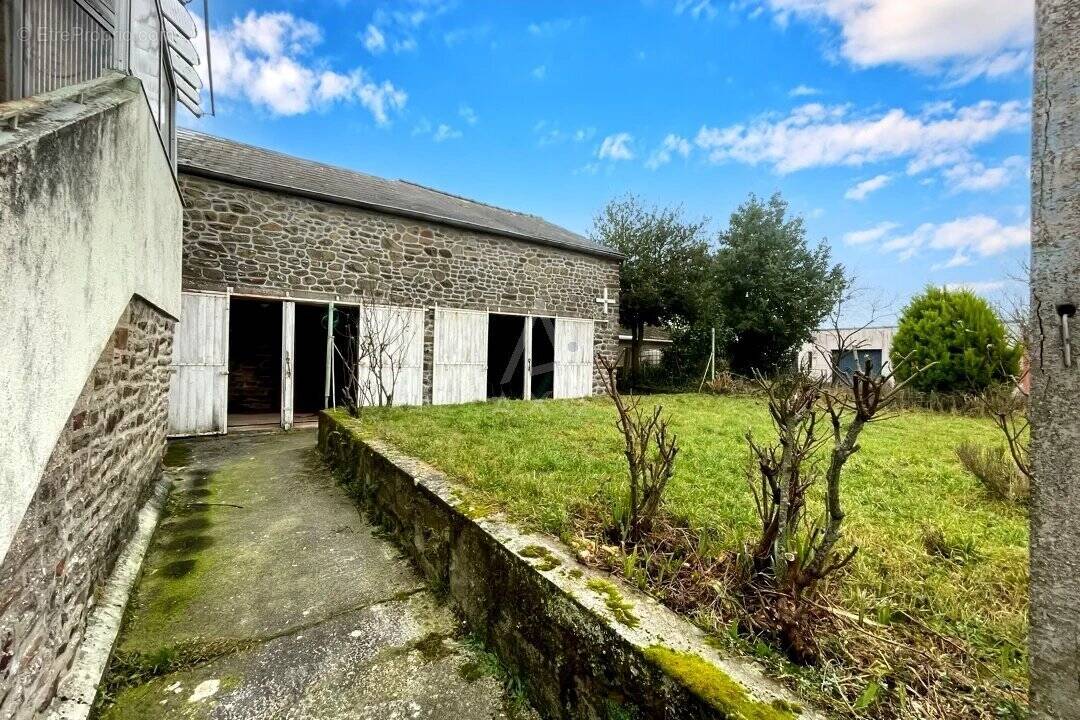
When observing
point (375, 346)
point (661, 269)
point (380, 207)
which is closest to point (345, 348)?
point (375, 346)

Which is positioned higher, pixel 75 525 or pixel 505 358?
pixel 505 358

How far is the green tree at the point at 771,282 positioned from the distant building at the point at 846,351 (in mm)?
809

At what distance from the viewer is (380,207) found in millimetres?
8305

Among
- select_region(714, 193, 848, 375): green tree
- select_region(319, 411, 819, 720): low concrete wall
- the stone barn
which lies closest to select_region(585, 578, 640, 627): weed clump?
select_region(319, 411, 819, 720): low concrete wall

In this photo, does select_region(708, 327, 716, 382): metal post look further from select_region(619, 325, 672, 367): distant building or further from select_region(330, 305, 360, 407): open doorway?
select_region(330, 305, 360, 407): open doorway

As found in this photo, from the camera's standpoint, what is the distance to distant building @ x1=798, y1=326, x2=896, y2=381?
1.76 meters

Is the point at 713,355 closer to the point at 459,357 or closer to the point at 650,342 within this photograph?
the point at 650,342

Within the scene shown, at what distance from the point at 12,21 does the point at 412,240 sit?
6442 mm

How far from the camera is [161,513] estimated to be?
3.92 m

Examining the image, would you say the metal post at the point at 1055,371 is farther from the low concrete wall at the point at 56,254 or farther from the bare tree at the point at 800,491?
the low concrete wall at the point at 56,254

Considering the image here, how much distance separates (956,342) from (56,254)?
1318 centimetres

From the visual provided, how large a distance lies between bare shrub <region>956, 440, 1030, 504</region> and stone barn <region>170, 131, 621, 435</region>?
7552 millimetres

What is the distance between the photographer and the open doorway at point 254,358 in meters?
10.8

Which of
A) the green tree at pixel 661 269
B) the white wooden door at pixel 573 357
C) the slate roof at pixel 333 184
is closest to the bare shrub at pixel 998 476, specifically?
the white wooden door at pixel 573 357
